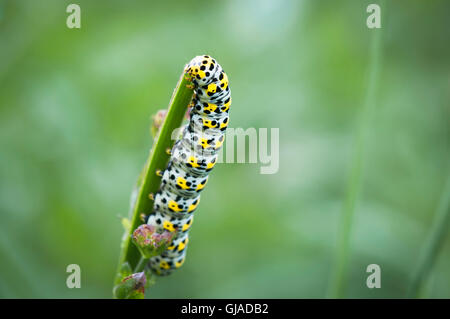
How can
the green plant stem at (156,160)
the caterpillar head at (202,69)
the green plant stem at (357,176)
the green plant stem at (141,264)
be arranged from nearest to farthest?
the green plant stem at (156,160), the green plant stem at (141,264), the caterpillar head at (202,69), the green plant stem at (357,176)

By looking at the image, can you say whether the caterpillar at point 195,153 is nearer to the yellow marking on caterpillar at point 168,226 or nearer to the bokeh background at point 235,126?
the yellow marking on caterpillar at point 168,226

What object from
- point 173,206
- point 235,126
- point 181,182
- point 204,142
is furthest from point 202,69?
point 235,126

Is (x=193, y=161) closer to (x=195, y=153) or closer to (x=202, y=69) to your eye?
(x=195, y=153)
